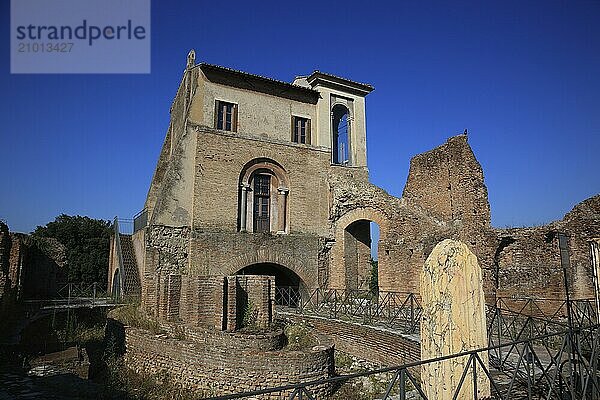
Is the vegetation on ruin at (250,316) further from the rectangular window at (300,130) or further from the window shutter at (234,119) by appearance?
the rectangular window at (300,130)

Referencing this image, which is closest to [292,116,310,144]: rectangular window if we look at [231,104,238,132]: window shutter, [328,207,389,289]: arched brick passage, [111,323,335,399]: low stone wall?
[231,104,238,132]: window shutter

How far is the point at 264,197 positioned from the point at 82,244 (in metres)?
20.4

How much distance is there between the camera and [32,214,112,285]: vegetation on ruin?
100 feet

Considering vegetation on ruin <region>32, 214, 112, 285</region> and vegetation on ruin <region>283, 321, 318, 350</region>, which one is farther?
vegetation on ruin <region>32, 214, 112, 285</region>

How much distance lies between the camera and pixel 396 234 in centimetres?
1678

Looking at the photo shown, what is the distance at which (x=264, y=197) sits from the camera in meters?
17.9

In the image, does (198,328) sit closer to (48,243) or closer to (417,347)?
(417,347)

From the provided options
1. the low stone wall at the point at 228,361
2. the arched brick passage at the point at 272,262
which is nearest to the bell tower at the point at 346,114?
the arched brick passage at the point at 272,262

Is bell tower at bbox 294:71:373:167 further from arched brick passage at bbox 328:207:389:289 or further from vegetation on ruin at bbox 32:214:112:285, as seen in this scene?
vegetation on ruin at bbox 32:214:112:285

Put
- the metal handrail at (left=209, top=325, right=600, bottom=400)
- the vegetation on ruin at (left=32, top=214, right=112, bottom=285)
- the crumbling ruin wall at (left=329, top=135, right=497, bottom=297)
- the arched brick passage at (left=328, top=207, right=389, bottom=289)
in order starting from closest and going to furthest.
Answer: the metal handrail at (left=209, top=325, right=600, bottom=400)
the crumbling ruin wall at (left=329, top=135, right=497, bottom=297)
the arched brick passage at (left=328, top=207, right=389, bottom=289)
the vegetation on ruin at (left=32, top=214, right=112, bottom=285)

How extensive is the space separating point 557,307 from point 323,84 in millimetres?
12962

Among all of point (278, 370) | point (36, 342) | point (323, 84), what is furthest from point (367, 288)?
point (36, 342)

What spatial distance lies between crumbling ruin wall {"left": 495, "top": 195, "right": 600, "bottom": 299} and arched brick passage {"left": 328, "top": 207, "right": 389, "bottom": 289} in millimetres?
5311

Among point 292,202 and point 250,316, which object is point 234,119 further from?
point 250,316
